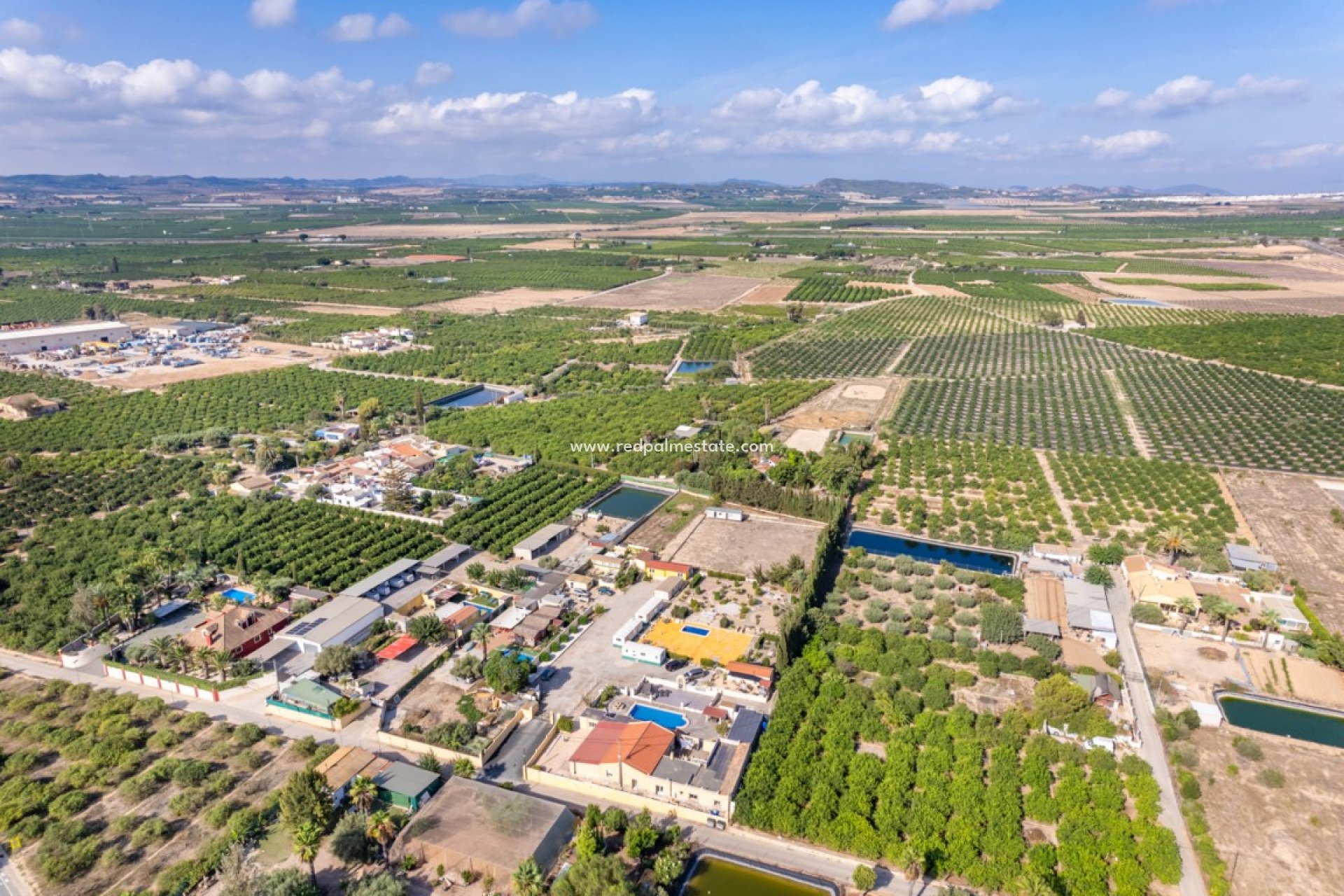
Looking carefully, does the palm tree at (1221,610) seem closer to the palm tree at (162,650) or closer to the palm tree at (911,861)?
the palm tree at (911,861)

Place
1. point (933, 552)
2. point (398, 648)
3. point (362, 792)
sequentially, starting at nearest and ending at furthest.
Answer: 1. point (362, 792)
2. point (398, 648)
3. point (933, 552)

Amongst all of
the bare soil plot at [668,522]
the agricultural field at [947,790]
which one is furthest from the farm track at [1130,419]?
the agricultural field at [947,790]

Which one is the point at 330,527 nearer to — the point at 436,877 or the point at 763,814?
the point at 436,877

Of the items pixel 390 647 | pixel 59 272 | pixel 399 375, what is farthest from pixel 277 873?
pixel 59 272

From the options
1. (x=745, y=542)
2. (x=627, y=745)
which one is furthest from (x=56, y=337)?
(x=627, y=745)

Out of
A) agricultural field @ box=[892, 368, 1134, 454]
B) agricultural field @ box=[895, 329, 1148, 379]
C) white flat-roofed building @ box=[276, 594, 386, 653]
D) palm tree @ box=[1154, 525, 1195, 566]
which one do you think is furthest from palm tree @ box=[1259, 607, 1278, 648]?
agricultural field @ box=[895, 329, 1148, 379]

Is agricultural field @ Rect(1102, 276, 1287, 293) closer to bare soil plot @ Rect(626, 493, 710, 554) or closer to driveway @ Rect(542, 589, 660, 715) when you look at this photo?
bare soil plot @ Rect(626, 493, 710, 554)

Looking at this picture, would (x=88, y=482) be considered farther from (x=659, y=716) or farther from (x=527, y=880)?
(x=527, y=880)
